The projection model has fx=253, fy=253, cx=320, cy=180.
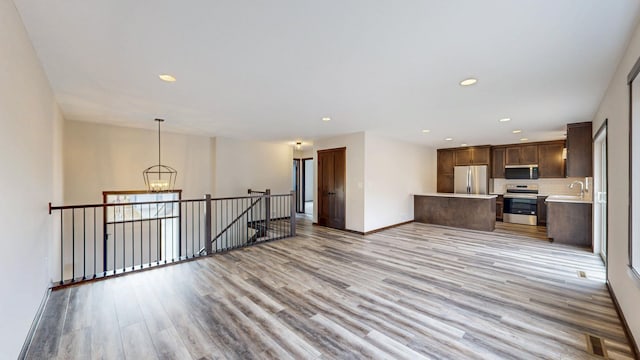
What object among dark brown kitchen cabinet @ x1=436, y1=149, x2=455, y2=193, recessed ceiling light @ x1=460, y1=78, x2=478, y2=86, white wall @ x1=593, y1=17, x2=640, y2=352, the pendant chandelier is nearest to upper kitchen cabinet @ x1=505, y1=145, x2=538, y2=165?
dark brown kitchen cabinet @ x1=436, y1=149, x2=455, y2=193

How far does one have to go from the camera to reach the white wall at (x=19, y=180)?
1.59 meters

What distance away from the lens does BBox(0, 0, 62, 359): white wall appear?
159 cm

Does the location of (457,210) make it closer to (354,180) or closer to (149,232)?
(354,180)

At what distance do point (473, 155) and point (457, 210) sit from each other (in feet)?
7.46

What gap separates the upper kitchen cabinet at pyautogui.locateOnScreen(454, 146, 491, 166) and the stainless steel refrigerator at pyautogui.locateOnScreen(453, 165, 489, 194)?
0.55ft

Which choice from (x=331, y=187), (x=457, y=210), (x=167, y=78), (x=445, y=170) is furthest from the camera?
(x=445, y=170)

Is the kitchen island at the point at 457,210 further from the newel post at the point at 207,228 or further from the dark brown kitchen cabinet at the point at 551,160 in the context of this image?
the newel post at the point at 207,228

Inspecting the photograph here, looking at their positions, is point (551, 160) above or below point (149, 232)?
above

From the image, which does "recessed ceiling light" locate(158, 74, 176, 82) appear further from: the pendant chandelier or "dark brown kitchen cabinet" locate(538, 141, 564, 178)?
"dark brown kitchen cabinet" locate(538, 141, 564, 178)

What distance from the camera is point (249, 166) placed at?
25.1ft

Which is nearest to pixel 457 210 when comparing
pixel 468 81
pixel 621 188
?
pixel 621 188

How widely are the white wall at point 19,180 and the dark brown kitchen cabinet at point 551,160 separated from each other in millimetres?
9888

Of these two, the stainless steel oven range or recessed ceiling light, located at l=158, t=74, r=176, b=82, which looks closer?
recessed ceiling light, located at l=158, t=74, r=176, b=82

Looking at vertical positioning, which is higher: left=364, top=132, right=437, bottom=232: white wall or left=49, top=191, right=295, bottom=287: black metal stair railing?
left=364, top=132, right=437, bottom=232: white wall
